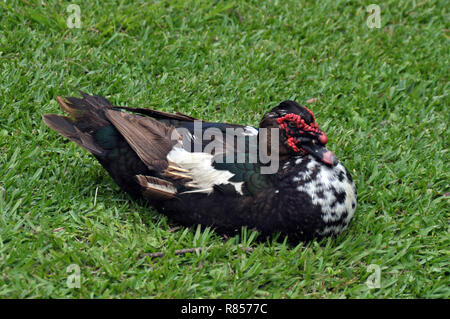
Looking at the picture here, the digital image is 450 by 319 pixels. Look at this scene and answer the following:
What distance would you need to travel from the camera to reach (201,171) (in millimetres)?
3148

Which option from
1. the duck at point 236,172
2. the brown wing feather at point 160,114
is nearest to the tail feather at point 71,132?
the duck at point 236,172

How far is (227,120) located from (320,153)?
125 centimetres

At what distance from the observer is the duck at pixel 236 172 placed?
3062 mm

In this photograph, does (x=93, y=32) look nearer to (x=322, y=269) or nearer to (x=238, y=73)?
(x=238, y=73)

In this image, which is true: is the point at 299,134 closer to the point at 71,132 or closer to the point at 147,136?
the point at 147,136

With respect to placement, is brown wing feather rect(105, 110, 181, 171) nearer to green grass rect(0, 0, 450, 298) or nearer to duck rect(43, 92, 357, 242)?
duck rect(43, 92, 357, 242)

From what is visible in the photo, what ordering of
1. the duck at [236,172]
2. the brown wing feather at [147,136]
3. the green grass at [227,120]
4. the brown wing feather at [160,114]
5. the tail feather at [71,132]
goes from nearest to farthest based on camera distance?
the green grass at [227,120] → the duck at [236,172] → the brown wing feather at [147,136] → the tail feather at [71,132] → the brown wing feather at [160,114]

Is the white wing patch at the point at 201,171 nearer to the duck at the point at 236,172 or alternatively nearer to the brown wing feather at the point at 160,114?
the duck at the point at 236,172

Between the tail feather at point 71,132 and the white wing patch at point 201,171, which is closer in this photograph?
the white wing patch at point 201,171

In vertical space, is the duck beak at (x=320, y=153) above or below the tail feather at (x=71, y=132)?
below

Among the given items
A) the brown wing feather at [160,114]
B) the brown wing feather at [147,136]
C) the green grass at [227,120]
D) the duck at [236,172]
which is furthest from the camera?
the brown wing feather at [160,114]

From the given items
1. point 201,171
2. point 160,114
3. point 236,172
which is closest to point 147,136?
point 160,114

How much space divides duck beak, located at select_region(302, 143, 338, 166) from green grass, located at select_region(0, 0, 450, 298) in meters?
0.48

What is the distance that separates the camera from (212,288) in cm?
287
